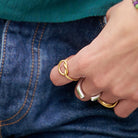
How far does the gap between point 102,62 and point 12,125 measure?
39 cm

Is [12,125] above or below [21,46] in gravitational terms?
below

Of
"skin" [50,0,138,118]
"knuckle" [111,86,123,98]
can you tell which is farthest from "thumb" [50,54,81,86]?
"knuckle" [111,86,123,98]

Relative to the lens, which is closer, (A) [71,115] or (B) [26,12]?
(B) [26,12]

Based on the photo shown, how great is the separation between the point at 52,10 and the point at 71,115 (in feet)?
1.16

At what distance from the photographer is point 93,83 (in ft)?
2.01

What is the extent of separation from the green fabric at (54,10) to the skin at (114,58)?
0.04 meters

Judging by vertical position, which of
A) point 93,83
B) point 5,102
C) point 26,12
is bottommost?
point 5,102

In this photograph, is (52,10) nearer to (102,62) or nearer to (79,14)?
(79,14)

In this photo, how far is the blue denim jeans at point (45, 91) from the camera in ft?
2.08

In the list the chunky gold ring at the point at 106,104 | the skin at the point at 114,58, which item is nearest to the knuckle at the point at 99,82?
the skin at the point at 114,58

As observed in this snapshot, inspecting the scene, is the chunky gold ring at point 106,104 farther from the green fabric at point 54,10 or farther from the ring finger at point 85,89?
the green fabric at point 54,10

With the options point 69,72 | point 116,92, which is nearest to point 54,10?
point 69,72

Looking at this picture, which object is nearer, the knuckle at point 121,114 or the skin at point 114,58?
the skin at point 114,58

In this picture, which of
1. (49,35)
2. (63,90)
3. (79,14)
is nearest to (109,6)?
(79,14)
